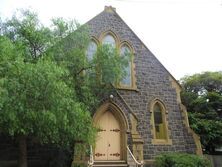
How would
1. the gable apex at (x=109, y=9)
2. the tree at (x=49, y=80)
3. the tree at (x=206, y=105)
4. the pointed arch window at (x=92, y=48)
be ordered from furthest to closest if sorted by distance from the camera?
the tree at (x=206, y=105) < the gable apex at (x=109, y=9) < the pointed arch window at (x=92, y=48) < the tree at (x=49, y=80)

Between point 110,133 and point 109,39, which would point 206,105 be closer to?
point 109,39

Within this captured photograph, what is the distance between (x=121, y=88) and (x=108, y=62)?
3463 millimetres

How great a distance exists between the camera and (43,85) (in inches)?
424

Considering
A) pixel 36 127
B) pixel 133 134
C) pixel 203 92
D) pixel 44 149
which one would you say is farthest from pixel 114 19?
pixel 203 92

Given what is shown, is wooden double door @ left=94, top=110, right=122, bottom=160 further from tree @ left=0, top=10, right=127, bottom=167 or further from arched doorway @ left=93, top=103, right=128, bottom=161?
tree @ left=0, top=10, right=127, bottom=167

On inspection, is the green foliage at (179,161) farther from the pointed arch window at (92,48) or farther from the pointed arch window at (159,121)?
the pointed arch window at (92,48)

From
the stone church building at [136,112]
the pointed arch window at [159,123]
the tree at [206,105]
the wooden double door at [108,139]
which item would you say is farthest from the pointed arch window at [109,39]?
the tree at [206,105]

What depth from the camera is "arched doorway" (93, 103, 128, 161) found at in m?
16.3

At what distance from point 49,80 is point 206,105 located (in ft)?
58.2

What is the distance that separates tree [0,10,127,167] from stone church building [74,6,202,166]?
1.60 m

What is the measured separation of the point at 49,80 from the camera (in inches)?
422

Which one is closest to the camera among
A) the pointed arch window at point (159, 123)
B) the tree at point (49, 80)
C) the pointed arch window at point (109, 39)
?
the tree at point (49, 80)

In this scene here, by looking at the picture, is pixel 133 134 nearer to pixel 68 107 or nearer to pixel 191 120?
pixel 68 107

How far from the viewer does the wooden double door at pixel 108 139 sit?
16266 millimetres
